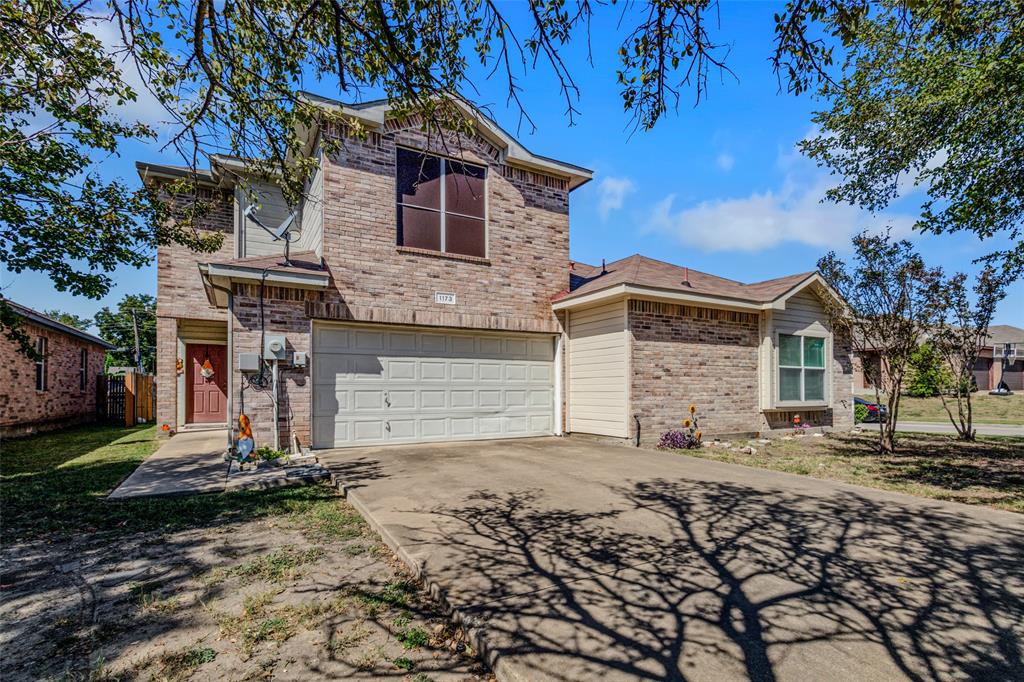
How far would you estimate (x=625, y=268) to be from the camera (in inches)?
478

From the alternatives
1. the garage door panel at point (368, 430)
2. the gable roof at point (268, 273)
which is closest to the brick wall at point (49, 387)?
the gable roof at point (268, 273)

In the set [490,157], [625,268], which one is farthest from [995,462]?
[490,157]

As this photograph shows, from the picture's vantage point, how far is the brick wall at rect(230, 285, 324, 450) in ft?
28.1

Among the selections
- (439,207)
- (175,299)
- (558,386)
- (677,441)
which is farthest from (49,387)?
(677,441)

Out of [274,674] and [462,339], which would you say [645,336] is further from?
[274,674]

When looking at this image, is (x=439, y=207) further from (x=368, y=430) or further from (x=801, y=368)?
(x=801, y=368)

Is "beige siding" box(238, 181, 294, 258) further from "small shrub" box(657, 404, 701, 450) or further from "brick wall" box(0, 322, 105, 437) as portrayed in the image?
"small shrub" box(657, 404, 701, 450)

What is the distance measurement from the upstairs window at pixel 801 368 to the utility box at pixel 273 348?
1114 centimetres

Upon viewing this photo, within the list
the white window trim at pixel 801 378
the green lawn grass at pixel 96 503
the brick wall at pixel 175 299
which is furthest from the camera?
the brick wall at pixel 175 299

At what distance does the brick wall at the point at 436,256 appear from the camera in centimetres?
954

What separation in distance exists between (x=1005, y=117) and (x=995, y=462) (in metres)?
5.67

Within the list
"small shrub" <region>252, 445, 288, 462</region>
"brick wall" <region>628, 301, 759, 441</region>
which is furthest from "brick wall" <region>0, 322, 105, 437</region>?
"brick wall" <region>628, 301, 759, 441</region>

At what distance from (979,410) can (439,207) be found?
83.3ft

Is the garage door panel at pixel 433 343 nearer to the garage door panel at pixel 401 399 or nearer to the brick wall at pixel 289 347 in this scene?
the garage door panel at pixel 401 399
